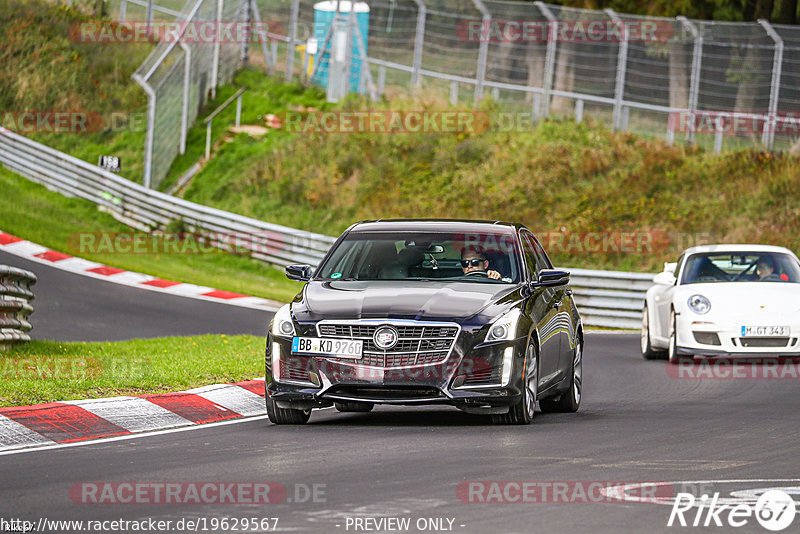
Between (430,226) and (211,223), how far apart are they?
21753mm

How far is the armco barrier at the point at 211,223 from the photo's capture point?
26.3 metres

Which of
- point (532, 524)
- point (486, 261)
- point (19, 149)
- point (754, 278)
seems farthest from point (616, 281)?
point (532, 524)

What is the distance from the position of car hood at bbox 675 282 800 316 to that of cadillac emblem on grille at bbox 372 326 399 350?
766 cm

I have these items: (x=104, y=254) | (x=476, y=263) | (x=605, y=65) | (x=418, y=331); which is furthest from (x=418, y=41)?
(x=418, y=331)

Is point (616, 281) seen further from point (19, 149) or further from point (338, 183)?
point (19, 149)

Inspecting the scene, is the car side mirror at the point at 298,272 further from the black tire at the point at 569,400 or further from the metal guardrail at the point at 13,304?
the metal guardrail at the point at 13,304

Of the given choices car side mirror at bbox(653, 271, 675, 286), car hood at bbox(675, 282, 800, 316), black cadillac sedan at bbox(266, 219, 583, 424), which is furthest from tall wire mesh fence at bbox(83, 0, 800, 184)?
black cadillac sedan at bbox(266, 219, 583, 424)

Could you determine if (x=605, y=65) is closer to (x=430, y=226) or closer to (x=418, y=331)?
(x=430, y=226)

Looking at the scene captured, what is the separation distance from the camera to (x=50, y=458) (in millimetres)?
8664

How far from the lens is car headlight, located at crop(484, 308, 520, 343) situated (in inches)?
403

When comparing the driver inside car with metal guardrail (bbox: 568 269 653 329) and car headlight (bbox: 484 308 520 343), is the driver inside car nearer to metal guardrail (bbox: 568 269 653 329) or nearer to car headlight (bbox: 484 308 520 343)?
car headlight (bbox: 484 308 520 343)

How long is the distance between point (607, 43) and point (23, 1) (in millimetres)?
21678

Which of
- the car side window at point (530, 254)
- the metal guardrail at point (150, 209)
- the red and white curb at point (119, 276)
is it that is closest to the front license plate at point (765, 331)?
the car side window at point (530, 254)

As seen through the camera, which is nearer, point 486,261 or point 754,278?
point 486,261
